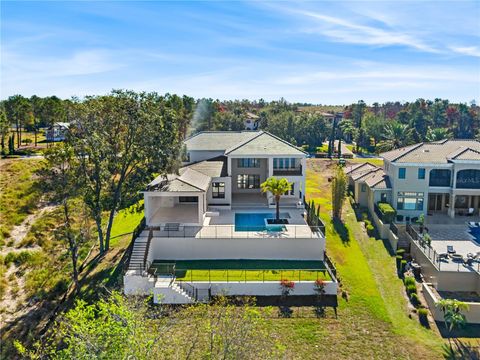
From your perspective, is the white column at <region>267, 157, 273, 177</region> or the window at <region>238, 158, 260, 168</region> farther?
the window at <region>238, 158, 260, 168</region>

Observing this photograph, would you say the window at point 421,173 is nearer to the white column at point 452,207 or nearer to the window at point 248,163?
the white column at point 452,207

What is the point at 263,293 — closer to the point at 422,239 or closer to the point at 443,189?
the point at 422,239

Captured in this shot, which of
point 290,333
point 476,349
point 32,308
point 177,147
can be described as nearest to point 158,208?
point 177,147

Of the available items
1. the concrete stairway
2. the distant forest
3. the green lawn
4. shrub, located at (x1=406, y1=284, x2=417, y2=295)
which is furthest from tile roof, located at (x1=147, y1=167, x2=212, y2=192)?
the distant forest

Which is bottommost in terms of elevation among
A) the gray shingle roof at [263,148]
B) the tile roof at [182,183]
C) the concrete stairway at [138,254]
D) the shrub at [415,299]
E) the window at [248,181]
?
the shrub at [415,299]

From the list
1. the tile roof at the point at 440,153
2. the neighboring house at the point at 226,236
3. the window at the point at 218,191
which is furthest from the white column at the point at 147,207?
the tile roof at the point at 440,153

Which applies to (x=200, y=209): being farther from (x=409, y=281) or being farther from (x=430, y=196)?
(x=430, y=196)

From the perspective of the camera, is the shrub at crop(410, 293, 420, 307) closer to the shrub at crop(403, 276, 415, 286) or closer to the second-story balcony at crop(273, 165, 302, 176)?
the shrub at crop(403, 276, 415, 286)
